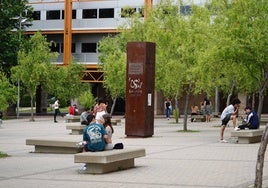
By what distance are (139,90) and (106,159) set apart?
1289 centimetres

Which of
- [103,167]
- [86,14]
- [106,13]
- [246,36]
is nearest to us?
[103,167]

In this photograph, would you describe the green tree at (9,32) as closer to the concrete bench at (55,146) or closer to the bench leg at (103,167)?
the concrete bench at (55,146)

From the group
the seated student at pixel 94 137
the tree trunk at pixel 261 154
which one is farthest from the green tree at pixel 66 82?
the tree trunk at pixel 261 154

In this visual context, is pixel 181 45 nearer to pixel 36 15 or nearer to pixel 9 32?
pixel 9 32

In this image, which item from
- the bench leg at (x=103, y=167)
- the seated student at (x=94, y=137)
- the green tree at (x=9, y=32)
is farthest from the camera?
the green tree at (x=9, y=32)

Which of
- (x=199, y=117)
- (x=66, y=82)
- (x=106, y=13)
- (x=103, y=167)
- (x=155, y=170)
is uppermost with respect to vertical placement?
(x=106, y=13)

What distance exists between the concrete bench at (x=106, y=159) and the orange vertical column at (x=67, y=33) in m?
47.0

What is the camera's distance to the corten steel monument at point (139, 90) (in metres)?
25.7

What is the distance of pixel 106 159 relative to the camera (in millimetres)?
13203

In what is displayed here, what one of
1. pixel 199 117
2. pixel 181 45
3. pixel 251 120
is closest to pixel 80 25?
pixel 199 117

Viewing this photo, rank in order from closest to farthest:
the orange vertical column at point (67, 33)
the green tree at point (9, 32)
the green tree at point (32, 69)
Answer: the green tree at point (32, 69) < the green tree at point (9, 32) < the orange vertical column at point (67, 33)

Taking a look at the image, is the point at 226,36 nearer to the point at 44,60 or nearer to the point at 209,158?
the point at 209,158

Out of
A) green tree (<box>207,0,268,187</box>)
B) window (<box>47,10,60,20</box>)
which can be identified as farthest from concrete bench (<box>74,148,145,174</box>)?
window (<box>47,10,60,20</box>)

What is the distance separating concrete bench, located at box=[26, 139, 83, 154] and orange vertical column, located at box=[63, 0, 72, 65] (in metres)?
42.0
